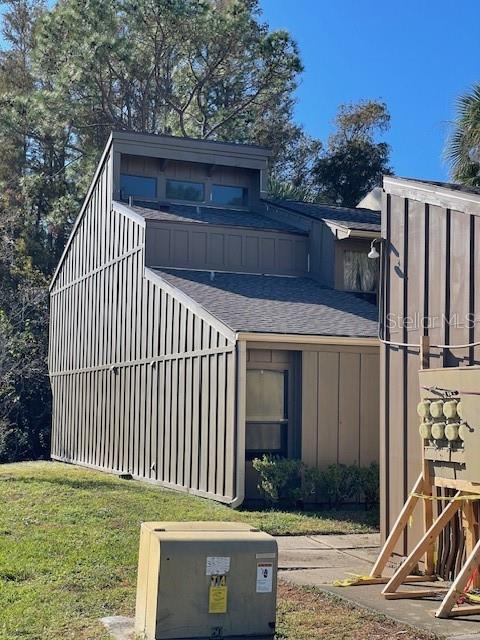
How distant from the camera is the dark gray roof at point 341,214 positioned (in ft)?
63.2

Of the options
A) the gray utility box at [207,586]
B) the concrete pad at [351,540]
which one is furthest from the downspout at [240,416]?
the gray utility box at [207,586]

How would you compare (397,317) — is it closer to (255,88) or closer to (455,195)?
(455,195)

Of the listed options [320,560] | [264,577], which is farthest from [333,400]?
[264,577]

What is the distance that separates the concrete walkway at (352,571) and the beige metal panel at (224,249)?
866 centimetres

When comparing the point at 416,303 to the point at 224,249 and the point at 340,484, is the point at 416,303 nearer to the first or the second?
the point at 340,484

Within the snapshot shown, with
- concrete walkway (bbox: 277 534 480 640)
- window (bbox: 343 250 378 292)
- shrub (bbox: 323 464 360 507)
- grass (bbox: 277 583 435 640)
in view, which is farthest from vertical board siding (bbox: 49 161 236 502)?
grass (bbox: 277 583 435 640)

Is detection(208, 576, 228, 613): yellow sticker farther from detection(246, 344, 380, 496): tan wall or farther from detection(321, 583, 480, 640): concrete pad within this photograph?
detection(246, 344, 380, 496): tan wall

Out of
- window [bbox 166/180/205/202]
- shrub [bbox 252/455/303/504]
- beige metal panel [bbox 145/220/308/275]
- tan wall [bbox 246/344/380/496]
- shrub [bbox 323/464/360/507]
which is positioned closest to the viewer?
shrub [bbox 252/455/303/504]

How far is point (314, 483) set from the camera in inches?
547

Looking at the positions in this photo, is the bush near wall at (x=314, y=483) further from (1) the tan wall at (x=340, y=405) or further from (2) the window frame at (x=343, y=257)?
(2) the window frame at (x=343, y=257)

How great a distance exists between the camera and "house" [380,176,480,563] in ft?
27.7

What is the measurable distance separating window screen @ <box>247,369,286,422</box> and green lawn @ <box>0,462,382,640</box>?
161 centimetres

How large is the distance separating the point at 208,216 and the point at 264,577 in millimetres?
14931

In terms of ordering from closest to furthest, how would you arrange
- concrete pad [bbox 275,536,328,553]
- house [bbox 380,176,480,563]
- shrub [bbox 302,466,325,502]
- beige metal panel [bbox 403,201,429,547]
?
house [bbox 380,176,480,563]
beige metal panel [bbox 403,201,429,547]
concrete pad [bbox 275,536,328,553]
shrub [bbox 302,466,325,502]
